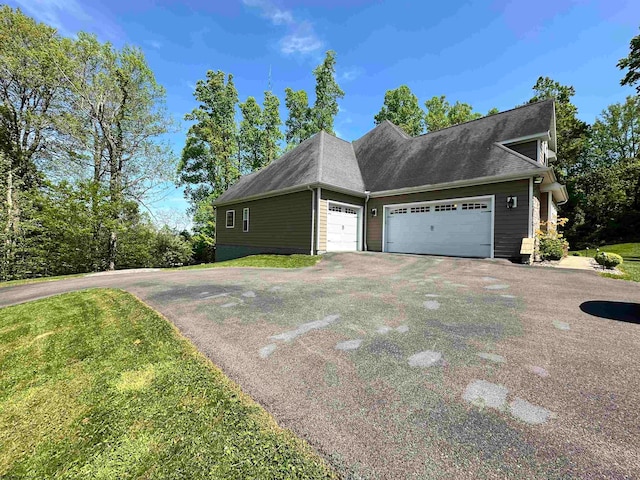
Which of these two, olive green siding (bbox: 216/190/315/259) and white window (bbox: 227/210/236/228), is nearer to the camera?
olive green siding (bbox: 216/190/315/259)

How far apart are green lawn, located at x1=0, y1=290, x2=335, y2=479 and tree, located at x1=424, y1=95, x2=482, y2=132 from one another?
29.0m

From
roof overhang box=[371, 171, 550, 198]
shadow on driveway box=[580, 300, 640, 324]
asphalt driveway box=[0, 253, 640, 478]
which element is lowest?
asphalt driveway box=[0, 253, 640, 478]

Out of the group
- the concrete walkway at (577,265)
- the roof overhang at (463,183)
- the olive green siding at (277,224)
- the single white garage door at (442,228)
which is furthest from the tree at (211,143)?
the concrete walkway at (577,265)

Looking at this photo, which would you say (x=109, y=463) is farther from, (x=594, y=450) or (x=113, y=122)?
(x=113, y=122)

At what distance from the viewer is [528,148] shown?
10.6m

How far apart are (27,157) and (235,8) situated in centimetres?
1467

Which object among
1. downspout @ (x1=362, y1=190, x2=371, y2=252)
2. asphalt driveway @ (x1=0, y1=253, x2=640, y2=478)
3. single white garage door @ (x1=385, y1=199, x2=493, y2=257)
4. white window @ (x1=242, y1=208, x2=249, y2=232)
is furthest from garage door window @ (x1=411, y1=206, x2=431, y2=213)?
white window @ (x1=242, y1=208, x2=249, y2=232)

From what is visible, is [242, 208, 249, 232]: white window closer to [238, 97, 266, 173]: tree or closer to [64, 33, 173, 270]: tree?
[64, 33, 173, 270]: tree

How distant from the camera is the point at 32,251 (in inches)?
461

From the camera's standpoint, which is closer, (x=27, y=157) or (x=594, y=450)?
(x=594, y=450)

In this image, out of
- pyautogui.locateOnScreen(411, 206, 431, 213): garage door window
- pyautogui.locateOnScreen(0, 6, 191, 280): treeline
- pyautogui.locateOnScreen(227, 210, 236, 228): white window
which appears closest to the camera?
pyautogui.locateOnScreen(411, 206, 431, 213): garage door window

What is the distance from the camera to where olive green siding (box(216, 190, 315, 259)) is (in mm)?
11484

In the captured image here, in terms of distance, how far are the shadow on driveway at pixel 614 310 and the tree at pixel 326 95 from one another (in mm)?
24827

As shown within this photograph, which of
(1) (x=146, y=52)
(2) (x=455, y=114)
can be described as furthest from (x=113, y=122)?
(2) (x=455, y=114)
